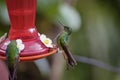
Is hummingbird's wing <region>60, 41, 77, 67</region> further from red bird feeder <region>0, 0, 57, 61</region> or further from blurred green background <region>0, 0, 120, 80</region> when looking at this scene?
blurred green background <region>0, 0, 120, 80</region>

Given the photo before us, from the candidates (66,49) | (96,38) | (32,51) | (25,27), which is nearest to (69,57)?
(66,49)

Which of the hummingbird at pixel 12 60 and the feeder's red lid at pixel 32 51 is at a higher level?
the hummingbird at pixel 12 60

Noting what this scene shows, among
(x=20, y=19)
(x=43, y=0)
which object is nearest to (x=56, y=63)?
(x=43, y=0)

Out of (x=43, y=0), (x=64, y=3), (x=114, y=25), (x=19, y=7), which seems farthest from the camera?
(x=114, y=25)

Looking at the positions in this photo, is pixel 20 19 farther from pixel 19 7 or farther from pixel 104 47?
pixel 104 47

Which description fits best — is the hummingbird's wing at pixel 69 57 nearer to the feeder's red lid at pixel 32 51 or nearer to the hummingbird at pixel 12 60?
the feeder's red lid at pixel 32 51

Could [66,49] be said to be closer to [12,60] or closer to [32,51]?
[32,51]

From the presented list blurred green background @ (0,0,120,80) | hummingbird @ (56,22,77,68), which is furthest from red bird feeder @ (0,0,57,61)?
blurred green background @ (0,0,120,80)

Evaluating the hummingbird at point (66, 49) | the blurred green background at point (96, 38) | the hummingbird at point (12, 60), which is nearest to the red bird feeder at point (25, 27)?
the hummingbird at point (66, 49)
